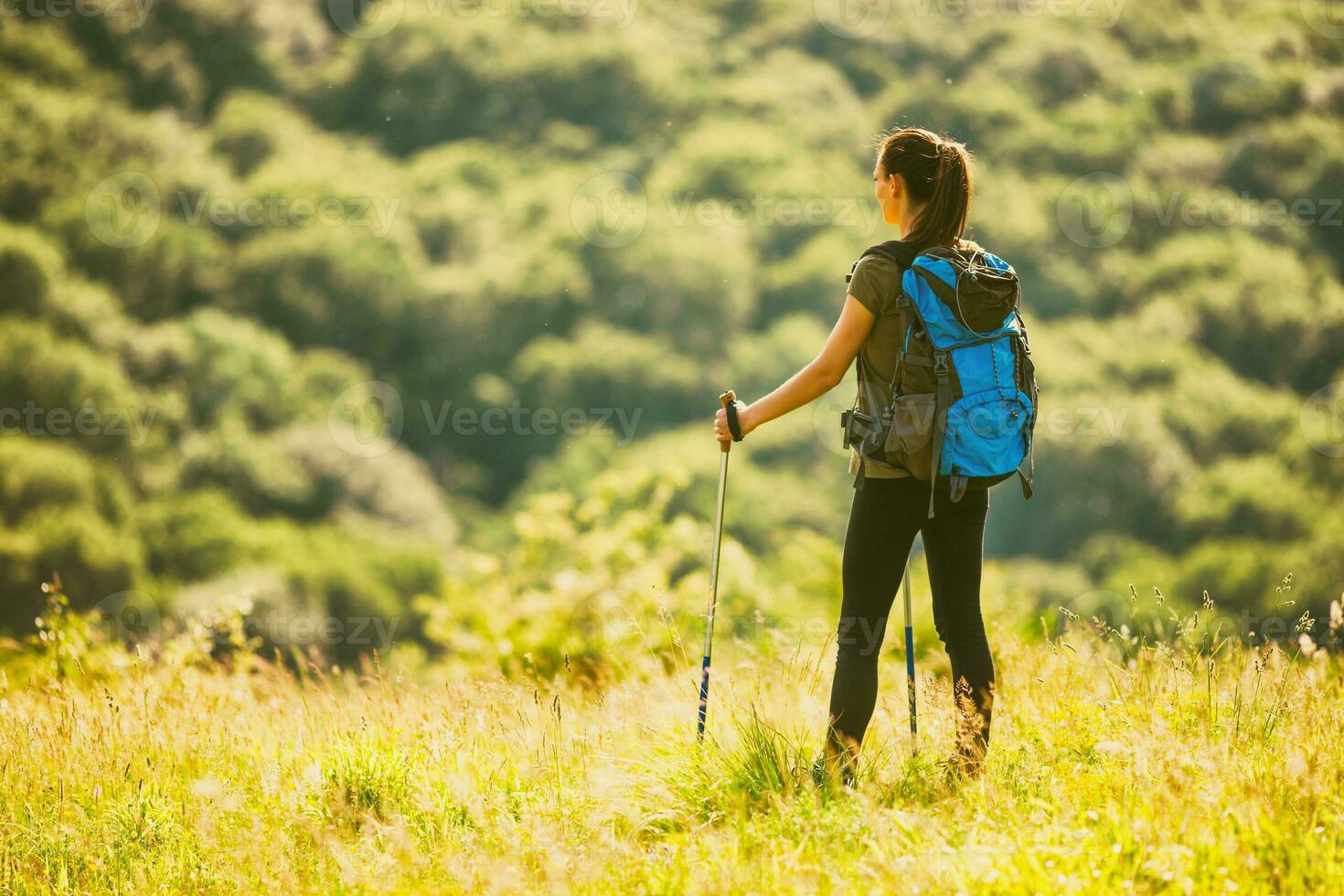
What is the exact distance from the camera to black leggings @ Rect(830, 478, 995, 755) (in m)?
2.99

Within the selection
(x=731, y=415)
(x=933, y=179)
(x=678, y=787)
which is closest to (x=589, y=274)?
(x=731, y=415)

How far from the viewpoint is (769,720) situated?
3271 millimetres

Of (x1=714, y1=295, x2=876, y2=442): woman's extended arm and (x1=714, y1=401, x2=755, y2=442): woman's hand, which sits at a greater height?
(x1=714, y1=295, x2=876, y2=442): woman's extended arm

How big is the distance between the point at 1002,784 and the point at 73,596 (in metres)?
34.1

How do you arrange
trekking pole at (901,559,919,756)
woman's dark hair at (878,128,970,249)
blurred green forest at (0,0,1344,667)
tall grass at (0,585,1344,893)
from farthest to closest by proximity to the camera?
blurred green forest at (0,0,1344,667), trekking pole at (901,559,919,756), woman's dark hair at (878,128,970,249), tall grass at (0,585,1344,893)

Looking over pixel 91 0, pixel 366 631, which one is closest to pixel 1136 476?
pixel 366 631

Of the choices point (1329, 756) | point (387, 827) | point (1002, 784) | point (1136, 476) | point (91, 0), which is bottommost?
point (1136, 476)

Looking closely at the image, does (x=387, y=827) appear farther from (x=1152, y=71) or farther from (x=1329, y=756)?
(x=1152, y=71)

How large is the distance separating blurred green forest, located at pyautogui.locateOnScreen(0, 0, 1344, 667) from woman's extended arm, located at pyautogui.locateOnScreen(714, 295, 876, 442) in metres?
18.4

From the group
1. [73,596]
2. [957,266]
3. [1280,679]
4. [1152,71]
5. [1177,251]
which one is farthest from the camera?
[1152,71]

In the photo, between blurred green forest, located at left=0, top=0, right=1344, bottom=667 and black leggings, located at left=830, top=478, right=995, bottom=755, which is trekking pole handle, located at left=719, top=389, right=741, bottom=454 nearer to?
black leggings, located at left=830, top=478, right=995, bottom=755

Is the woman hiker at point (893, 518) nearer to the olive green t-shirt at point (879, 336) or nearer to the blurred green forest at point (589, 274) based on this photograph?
the olive green t-shirt at point (879, 336)

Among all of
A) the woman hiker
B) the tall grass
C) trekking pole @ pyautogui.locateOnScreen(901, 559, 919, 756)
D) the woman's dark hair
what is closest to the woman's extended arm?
the woman hiker

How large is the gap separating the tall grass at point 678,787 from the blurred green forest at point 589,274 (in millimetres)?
17621
